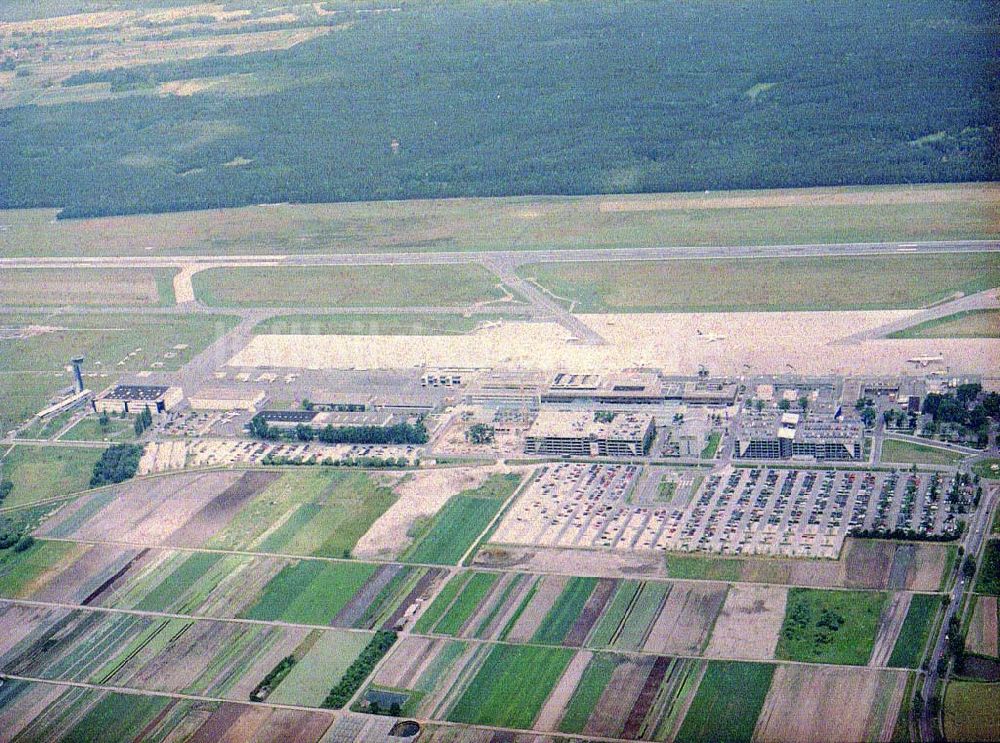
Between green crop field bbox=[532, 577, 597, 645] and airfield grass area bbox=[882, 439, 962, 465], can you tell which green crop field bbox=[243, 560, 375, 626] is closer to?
green crop field bbox=[532, 577, 597, 645]

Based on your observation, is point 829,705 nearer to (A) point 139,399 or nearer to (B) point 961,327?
(B) point 961,327

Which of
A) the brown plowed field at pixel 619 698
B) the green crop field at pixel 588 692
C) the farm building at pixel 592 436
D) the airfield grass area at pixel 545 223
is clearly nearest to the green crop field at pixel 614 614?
the green crop field at pixel 588 692

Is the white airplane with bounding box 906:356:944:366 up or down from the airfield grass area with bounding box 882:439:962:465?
up

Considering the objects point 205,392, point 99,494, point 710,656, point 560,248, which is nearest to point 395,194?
point 560,248

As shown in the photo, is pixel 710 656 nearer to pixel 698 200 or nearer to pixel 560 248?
pixel 560 248

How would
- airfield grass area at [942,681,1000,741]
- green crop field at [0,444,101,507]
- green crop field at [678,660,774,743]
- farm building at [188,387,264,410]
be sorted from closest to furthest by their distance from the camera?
airfield grass area at [942,681,1000,741] → green crop field at [678,660,774,743] → green crop field at [0,444,101,507] → farm building at [188,387,264,410]

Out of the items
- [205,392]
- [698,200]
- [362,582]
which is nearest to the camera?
[362,582]

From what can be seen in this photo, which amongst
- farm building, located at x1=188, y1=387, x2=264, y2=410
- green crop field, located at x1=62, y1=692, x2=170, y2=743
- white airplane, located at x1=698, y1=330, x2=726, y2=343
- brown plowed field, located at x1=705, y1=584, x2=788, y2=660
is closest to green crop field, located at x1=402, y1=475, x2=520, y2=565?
brown plowed field, located at x1=705, y1=584, x2=788, y2=660
